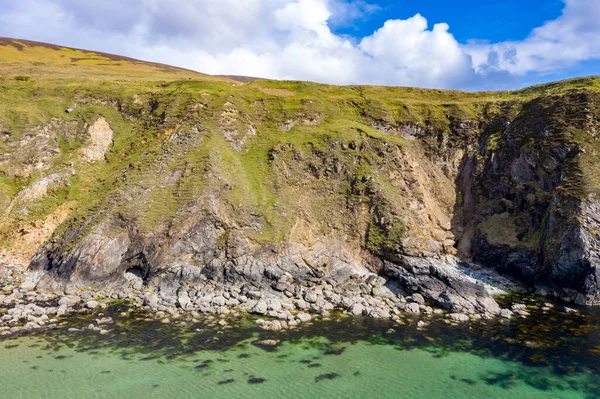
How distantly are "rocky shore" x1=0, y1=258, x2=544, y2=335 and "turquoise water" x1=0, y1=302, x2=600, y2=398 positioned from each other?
2490mm

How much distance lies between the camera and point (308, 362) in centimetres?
2420

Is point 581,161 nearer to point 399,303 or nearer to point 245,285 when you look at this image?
point 399,303

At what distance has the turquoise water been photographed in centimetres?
2056

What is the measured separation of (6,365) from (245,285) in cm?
2042

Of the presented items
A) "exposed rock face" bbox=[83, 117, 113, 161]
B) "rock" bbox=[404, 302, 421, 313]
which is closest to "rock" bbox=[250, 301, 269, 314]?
"rock" bbox=[404, 302, 421, 313]

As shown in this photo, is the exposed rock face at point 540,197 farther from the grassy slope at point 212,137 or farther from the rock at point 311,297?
the rock at point 311,297

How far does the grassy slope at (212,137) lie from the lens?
46.4m

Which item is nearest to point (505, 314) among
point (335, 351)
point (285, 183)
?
point (335, 351)

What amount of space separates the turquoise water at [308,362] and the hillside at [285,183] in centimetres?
1008

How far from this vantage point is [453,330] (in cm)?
3061

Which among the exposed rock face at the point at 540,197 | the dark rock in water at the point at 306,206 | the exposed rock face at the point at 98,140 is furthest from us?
the exposed rock face at the point at 98,140

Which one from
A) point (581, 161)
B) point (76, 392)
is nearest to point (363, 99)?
point (581, 161)

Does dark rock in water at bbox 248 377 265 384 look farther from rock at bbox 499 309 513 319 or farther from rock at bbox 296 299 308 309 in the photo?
rock at bbox 499 309 513 319

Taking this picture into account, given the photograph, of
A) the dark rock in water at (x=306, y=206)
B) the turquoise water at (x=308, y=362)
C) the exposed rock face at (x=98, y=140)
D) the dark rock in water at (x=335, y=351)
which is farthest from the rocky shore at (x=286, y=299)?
the exposed rock face at (x=98, y=140)
